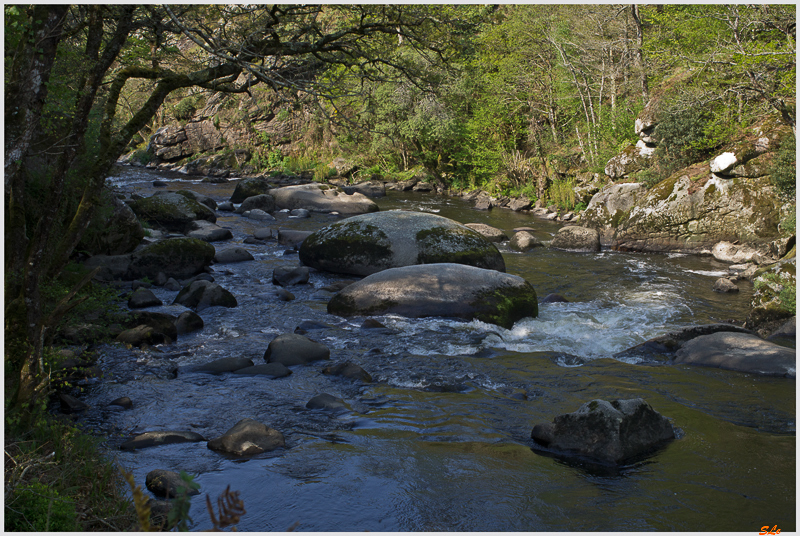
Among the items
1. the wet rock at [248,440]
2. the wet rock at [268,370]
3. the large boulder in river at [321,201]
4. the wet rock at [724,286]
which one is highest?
the large boulder in river at [321,201]

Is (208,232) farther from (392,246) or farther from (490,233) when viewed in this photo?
(490,233)

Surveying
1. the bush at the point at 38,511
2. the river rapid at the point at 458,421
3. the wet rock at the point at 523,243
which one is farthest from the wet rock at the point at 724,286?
the bush at the point at 38,511

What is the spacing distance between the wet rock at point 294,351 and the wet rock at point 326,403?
140 centimetres

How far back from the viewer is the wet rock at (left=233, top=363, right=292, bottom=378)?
7.68 metres

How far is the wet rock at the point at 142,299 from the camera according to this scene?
10.4 m

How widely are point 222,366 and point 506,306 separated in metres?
5.10

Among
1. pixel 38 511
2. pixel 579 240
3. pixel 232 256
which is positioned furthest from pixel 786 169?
pixel 38 511

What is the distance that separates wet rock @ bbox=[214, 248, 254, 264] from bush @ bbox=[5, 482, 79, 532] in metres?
11.1

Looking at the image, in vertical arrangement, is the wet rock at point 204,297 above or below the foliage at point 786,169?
Answer: below

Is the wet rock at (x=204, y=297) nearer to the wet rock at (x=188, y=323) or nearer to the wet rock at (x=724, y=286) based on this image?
the wet rock at (x=188, y=323)

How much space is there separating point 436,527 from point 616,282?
33.8 feet

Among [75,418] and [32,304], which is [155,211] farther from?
[32,304]

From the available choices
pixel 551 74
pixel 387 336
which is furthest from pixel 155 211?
pixel 551 74

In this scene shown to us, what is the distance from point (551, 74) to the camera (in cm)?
2839
